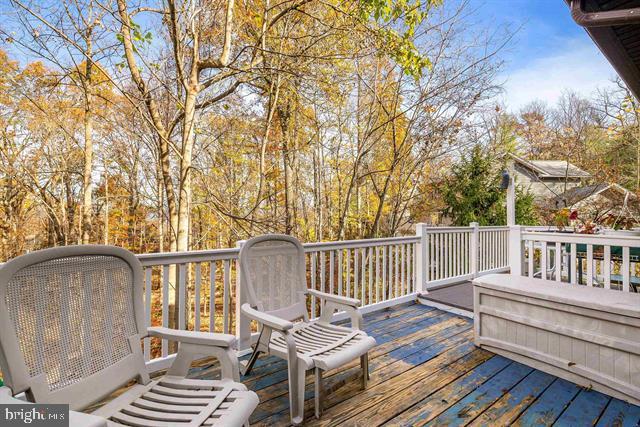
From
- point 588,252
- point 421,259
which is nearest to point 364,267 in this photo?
point 421,259

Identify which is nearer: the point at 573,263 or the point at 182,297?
→ the point at 182,297

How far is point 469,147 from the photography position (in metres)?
8.61

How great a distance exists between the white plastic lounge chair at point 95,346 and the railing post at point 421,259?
3556mm

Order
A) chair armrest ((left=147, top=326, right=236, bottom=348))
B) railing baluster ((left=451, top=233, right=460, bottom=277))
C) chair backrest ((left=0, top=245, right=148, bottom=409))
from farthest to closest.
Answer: railing baluster ((left=451, top=233, right=460, bottom=277))
chair armrest ((left=147, top=326, right=236, bottom=348))
chair backrest ((left=0, top=245, right=148, bottom=409))

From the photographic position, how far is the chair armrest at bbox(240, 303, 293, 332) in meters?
1.96

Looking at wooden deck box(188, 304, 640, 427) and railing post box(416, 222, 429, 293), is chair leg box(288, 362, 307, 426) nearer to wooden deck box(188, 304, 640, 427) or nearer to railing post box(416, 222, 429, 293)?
wooden deck box(188, 304, 640, 427)

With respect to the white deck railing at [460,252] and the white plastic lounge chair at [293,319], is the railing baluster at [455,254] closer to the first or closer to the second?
the white deck railing at [460,252]

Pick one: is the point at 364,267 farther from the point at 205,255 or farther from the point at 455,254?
the point at 455,254

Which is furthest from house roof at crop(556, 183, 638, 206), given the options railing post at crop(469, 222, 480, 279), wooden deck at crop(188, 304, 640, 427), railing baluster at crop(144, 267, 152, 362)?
railing baluster at crop(144, 267, 152, 362)

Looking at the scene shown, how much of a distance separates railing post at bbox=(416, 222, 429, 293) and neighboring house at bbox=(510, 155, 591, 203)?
9.24 metres

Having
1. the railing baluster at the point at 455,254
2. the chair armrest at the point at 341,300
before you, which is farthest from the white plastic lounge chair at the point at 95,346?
the railing baluster at the point at 455,254

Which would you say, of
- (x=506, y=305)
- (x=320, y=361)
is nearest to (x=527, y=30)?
(x=506, y=305)

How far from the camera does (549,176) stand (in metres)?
12.4

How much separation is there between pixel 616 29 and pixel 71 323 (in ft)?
12.4
